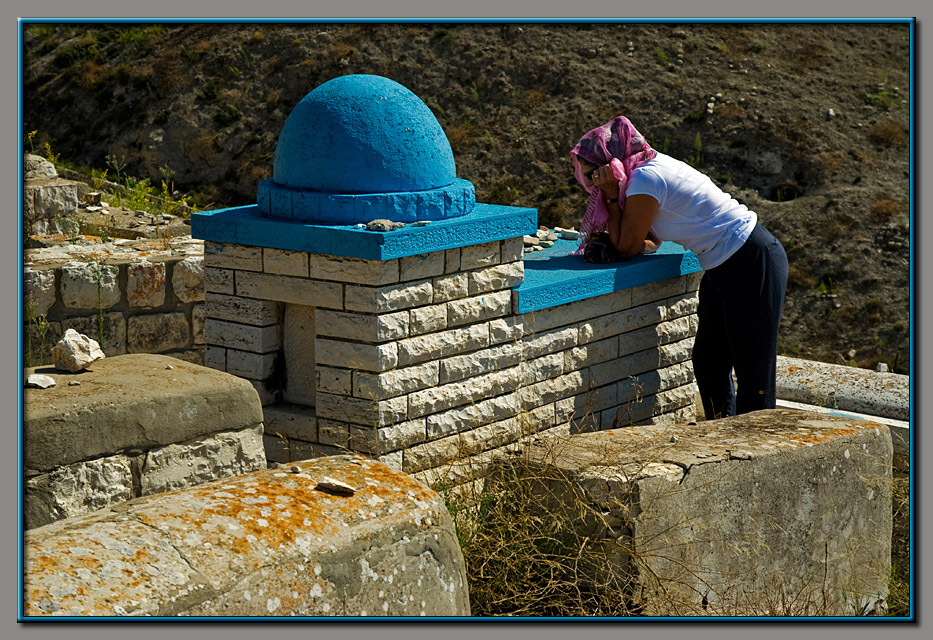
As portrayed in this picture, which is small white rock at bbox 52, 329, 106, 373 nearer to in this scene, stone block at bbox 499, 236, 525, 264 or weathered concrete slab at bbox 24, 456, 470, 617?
weathered concrete slab at bbox 24, 456, 470, 617

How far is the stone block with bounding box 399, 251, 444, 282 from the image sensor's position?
15.2ft

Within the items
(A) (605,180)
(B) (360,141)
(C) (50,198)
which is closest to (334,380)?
(B) (360,141)

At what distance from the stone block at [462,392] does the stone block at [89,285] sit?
233 centimetres

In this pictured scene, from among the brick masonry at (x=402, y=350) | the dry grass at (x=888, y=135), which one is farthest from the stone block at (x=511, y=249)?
the dry grass at (x=888, y=135)

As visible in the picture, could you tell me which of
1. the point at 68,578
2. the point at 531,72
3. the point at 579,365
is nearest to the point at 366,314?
the point at 579,365

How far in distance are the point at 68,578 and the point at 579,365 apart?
136 inches

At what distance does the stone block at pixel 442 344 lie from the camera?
473 cm

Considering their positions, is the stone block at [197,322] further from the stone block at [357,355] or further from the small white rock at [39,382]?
the small white rock at [39,382]

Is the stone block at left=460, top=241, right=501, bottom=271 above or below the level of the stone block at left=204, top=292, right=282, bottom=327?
above

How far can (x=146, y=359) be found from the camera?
422 centimetres

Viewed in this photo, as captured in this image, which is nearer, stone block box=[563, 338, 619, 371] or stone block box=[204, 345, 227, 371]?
stone block box=[204, 345, 227, 371]

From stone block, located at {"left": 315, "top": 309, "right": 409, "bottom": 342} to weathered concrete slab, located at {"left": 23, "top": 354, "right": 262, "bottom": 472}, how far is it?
2.26ft

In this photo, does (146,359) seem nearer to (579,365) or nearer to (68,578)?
(68,578)

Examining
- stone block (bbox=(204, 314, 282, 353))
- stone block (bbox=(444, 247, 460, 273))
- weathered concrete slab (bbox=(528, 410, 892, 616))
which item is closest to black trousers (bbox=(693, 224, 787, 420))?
weathered concrete slab (bbox=(528, 410, 892, 616))
